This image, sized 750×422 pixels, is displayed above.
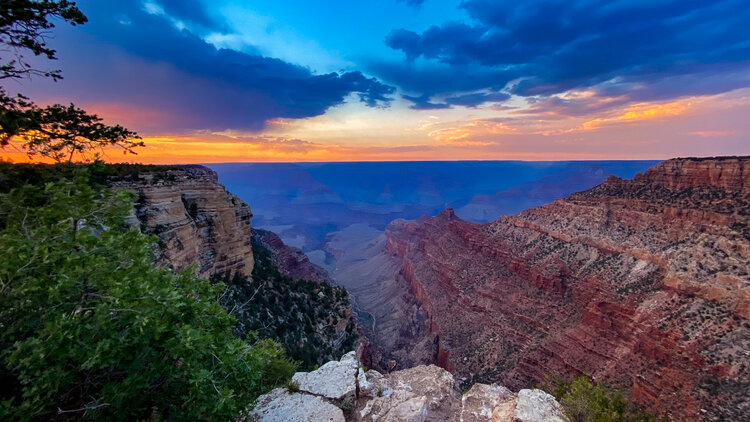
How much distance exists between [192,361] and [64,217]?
3452 millimetres

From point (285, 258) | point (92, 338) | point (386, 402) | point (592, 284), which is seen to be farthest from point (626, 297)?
point (285, 258)

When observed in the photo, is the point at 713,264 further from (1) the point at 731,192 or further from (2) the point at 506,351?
(2) the point at 506,351

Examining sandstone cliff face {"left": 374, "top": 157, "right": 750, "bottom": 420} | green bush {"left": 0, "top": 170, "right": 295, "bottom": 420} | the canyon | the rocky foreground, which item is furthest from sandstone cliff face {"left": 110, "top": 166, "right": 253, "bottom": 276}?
sandstone cliff face {"left": 374, "top": 157, "right": 750, "bottom": 420}

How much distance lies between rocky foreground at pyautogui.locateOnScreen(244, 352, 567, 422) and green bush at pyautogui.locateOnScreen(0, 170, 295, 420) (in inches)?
66.0

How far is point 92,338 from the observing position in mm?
3979

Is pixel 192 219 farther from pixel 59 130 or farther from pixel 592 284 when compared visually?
pixel 592 284

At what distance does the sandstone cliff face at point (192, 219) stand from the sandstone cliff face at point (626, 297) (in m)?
24.7

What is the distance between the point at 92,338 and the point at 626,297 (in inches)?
1358

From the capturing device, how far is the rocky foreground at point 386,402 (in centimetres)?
625

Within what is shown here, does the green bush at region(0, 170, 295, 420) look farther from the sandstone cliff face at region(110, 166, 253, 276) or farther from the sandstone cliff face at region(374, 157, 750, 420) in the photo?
the sandstone cliff face at region(374, 157, 750, 420)

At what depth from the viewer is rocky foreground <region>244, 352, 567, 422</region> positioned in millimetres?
6246

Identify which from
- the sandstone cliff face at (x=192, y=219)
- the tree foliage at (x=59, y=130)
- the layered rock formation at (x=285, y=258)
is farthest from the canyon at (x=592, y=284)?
the layered rock formation at (x=285, y=258)

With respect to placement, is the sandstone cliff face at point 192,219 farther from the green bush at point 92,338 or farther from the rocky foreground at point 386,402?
the green bush at point 92,338

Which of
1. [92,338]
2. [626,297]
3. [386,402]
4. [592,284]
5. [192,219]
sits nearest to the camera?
[92,338]
